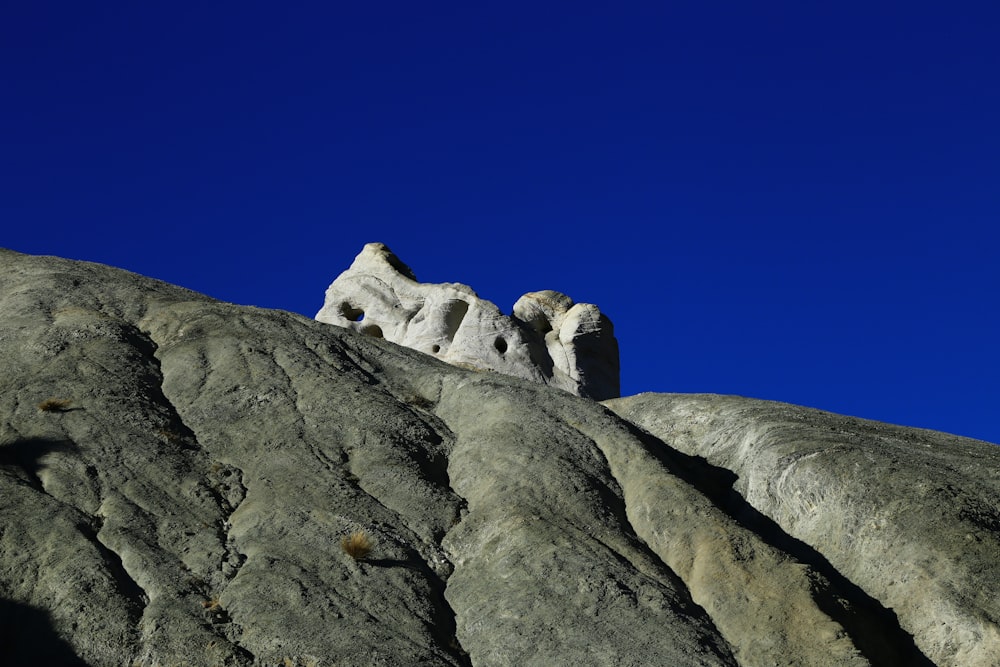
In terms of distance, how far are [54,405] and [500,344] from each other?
23.1 m

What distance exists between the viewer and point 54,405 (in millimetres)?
24891

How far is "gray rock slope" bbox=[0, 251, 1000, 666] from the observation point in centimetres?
2017

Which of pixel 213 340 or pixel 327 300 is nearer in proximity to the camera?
pixel 213 340

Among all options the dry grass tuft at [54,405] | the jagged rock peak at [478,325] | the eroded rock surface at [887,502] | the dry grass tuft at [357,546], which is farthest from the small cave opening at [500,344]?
the dry grass tuft at [357,546]

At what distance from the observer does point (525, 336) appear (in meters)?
46.8

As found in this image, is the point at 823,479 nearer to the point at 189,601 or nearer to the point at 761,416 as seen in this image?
the point at 761,416

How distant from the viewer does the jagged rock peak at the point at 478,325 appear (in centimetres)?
4609

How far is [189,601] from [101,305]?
12578mm

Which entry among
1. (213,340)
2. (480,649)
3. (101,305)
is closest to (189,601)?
(480,649)

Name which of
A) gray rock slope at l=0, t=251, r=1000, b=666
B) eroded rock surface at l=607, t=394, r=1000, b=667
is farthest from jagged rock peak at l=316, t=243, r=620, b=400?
eroded rock surface at l=607, t=394, r=1000, b=667

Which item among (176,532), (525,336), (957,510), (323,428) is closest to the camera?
(176,532)

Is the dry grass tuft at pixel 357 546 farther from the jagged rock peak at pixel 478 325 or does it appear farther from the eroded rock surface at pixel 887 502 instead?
the jagged rock peak at pixel 478 325

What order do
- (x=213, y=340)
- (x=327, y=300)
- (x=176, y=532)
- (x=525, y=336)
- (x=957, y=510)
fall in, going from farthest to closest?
(x=327, y=300), (x=525, y=336), (x=213, y=340), (x=957, y=510), (x=176, y=532)

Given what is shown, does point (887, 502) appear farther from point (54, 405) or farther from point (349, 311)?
point (349, 311)
